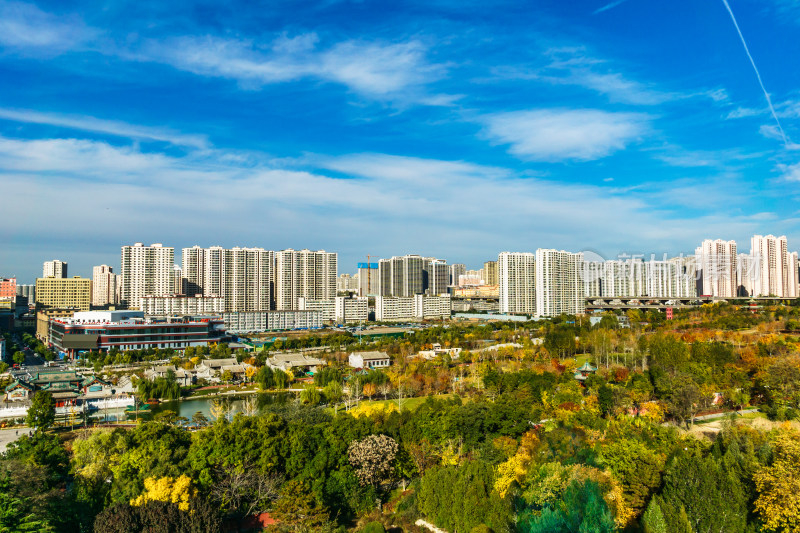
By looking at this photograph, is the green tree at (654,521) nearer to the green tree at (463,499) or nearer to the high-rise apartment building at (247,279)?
the green tree at (463,499)

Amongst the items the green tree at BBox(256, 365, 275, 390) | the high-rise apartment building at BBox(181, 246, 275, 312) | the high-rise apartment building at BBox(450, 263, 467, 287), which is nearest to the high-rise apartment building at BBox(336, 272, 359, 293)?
the high-rise apartment building at BBox(450, 263, 467, 287)

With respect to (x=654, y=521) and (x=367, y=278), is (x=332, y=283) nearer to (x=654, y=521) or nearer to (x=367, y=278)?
(x=367, y=278)

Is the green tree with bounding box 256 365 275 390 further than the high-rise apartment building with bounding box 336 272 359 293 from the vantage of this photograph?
No

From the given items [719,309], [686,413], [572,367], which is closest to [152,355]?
[572,367]

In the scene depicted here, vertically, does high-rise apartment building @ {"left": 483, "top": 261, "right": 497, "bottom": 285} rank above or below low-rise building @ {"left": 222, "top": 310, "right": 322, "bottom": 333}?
above

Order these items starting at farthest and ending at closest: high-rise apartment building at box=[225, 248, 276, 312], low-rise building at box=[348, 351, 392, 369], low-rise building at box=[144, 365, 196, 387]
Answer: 1. high-rise apartment building at box=[225, 248, 276, 312]
2. low-rise building at box=[348, 351, 392, 369]
3. low-rise building at box=[144, 365, 196, 387]

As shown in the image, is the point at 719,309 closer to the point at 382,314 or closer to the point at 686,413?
the point at 686,413

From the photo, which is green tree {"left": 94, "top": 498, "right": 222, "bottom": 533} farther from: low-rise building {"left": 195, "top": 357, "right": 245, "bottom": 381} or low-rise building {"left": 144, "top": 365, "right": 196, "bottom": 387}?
low-rise building {"left": 195, "top": 357, "right": 245, "bottom": 381}

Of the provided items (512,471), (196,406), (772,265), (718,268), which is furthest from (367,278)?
(512,471)
